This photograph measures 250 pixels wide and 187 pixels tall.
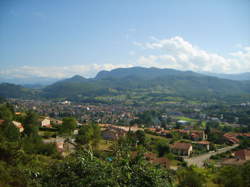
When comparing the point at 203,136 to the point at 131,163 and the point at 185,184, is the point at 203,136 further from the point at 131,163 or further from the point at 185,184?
the point at 131,163

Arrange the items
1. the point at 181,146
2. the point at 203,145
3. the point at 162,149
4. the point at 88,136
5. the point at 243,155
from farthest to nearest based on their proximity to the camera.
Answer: the point at 203,145, the point at 181,146, the point at 162,149, the point at 243,155, the point at 88,136

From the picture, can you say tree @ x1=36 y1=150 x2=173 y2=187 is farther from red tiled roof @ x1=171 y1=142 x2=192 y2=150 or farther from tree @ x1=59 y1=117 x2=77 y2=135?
red tiled roof @ x1=171 y1=142 x2=192 y2=150

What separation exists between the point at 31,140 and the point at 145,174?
1524 centimetres

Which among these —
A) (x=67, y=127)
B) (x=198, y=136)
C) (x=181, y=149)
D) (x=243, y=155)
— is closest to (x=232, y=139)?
(x=198, y=136)

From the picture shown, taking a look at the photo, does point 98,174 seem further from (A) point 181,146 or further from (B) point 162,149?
→ (A) point 181,146

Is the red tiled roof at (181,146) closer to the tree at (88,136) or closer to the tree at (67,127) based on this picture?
the tree at (88,136)

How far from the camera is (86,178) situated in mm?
4234

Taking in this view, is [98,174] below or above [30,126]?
above

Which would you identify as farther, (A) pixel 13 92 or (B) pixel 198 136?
(A) pixel 13 92

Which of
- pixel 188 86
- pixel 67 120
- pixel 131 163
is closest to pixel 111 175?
pixel 131 163

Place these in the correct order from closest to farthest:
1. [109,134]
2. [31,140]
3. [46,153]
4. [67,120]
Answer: [46,153] < [31,140] < [67,120] < [109,134]

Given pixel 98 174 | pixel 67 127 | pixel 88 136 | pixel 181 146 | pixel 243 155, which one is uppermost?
pixel 98 174

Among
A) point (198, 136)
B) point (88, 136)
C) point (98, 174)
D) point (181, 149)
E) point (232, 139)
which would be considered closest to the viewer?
point (98, 174)

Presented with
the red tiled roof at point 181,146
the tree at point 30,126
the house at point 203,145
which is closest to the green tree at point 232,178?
the red tiled roof at point 181,146
